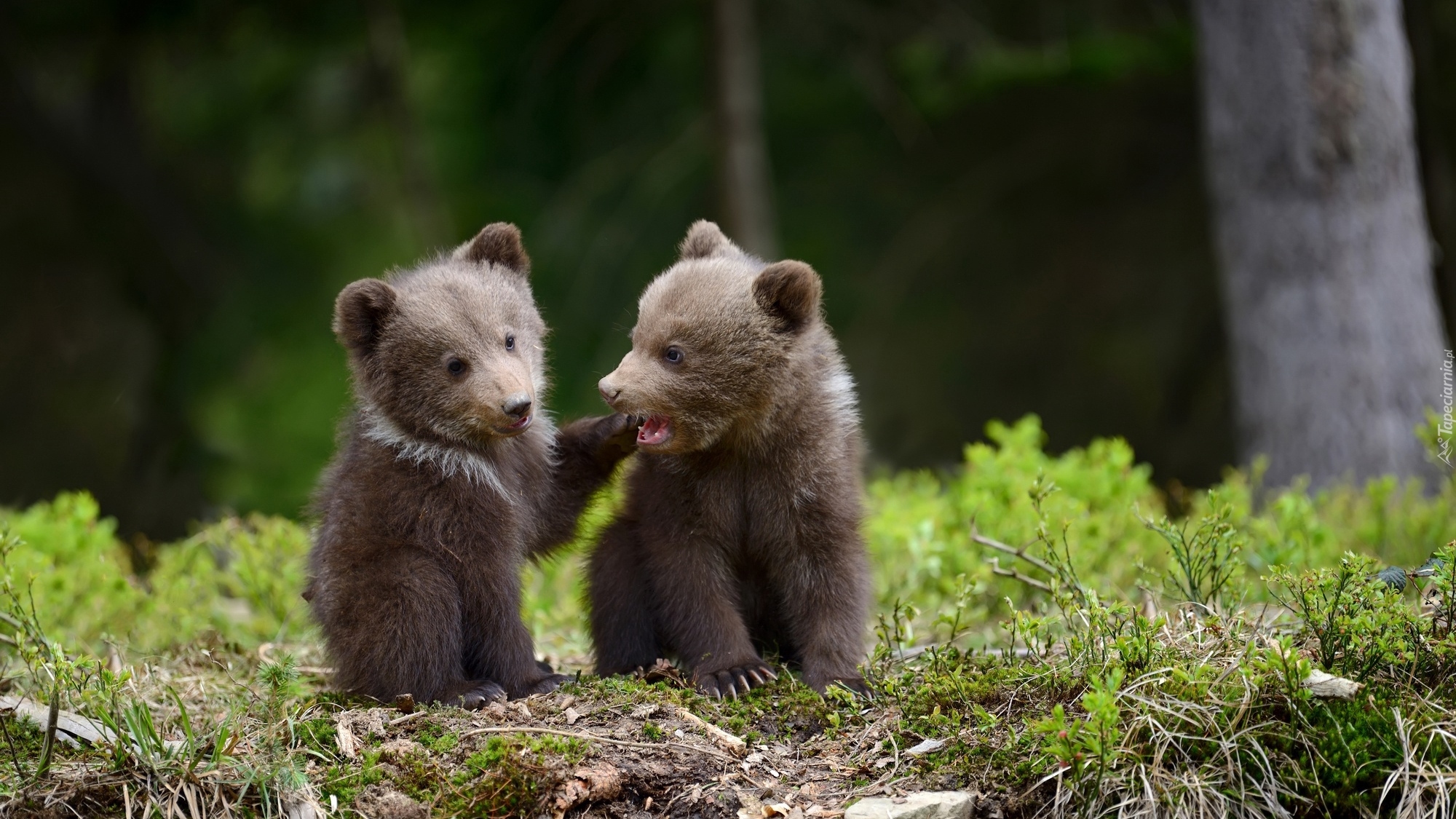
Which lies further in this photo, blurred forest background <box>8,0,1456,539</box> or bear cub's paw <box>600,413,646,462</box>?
blurred forest background <box>8,0,1456,539</box>

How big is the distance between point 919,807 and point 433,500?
71.4 inches

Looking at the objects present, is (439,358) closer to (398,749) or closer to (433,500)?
(433,500)

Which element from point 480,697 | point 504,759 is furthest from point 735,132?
point 504,759

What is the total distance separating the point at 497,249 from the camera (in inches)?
186

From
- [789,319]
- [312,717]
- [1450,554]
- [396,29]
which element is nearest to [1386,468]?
[1450,554]

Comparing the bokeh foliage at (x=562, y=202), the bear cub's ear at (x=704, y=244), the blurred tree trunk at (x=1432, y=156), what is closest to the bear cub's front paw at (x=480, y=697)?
the bear cub's ear at (x=704, y=244)

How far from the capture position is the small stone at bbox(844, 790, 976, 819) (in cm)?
337

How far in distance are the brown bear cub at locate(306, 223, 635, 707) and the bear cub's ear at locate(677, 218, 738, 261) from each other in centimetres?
68

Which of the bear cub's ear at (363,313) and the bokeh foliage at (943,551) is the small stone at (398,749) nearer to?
the bokeh foliage at (943,551)

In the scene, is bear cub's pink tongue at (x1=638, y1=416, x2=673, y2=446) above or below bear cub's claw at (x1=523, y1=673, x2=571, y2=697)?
above

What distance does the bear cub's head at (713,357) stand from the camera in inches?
164

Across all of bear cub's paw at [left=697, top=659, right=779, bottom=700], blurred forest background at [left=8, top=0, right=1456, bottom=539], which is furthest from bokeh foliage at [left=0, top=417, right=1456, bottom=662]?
blurred forest background at [left=8, top=0, right=1456, bottom=539]

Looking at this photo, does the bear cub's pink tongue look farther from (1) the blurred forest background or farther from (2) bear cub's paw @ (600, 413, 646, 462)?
(1) the blurred forest background

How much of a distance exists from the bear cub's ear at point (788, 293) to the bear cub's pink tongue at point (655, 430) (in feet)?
1.62
